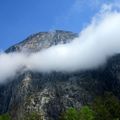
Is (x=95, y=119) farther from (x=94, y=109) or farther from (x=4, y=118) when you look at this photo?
(x=4, y=118)

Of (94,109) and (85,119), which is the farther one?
(94,109)

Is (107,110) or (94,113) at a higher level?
(107,110)

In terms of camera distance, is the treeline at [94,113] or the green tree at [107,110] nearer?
the treeline at [94,113]

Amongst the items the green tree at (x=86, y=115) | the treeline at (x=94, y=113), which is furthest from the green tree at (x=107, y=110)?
the green tree at (x=86, y=115)

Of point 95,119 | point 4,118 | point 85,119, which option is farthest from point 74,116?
point 4,118

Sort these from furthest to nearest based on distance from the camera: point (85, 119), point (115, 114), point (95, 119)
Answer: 1. point (115, 114)
2. point (95, 119)
3. point (85, 119)

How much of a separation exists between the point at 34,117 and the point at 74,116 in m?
18.9

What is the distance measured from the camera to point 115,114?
7229 inches

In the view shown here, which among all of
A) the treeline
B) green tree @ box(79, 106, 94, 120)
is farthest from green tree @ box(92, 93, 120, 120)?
green tree @ box(79, 106, 94, 120)

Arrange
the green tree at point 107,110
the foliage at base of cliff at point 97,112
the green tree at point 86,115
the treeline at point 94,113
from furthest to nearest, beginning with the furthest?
the green tree at point 107,110, the treeline at point 94,113, the foliage at base of cliff at point 97,112, the green tree at point 86,115

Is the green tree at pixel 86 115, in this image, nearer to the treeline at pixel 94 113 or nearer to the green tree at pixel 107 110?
the treeline at pixel 94 113

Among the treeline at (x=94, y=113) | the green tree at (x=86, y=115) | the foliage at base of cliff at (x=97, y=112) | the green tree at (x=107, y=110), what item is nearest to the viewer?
the green tree at (x=86, y=115)

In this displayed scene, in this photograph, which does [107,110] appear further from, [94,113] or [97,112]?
[94,113]

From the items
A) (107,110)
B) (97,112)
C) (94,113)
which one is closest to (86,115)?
(94,113)
